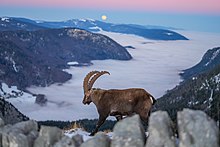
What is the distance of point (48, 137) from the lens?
13.5 meters

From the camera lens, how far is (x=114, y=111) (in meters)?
18.4

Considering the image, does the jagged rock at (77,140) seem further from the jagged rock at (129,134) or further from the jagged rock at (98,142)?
the jagged rock at (129,134)

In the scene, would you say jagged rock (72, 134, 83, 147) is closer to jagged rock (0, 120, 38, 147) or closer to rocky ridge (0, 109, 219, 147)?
Answer: rocky ridge (0, 109, 219, 147)

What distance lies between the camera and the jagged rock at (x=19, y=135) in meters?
13.5

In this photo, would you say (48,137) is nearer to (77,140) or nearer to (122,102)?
(77,140)

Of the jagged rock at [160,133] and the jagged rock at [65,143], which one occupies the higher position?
the jagged rock at [160,133]

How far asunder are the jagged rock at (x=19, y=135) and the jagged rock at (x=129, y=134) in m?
3.38

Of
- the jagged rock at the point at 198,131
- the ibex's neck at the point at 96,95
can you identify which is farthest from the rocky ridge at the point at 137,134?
the ibex's neck at the point at 96,95

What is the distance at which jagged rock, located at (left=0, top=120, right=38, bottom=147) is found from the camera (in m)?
13.5

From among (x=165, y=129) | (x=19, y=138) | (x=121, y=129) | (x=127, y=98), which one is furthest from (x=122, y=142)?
(x=127, y=98)

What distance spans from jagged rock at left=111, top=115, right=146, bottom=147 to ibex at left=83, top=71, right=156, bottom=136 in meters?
5.03

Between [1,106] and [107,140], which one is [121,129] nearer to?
[107,140]

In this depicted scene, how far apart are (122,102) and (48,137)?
553 centimetres

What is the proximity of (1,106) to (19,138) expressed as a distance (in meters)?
167
